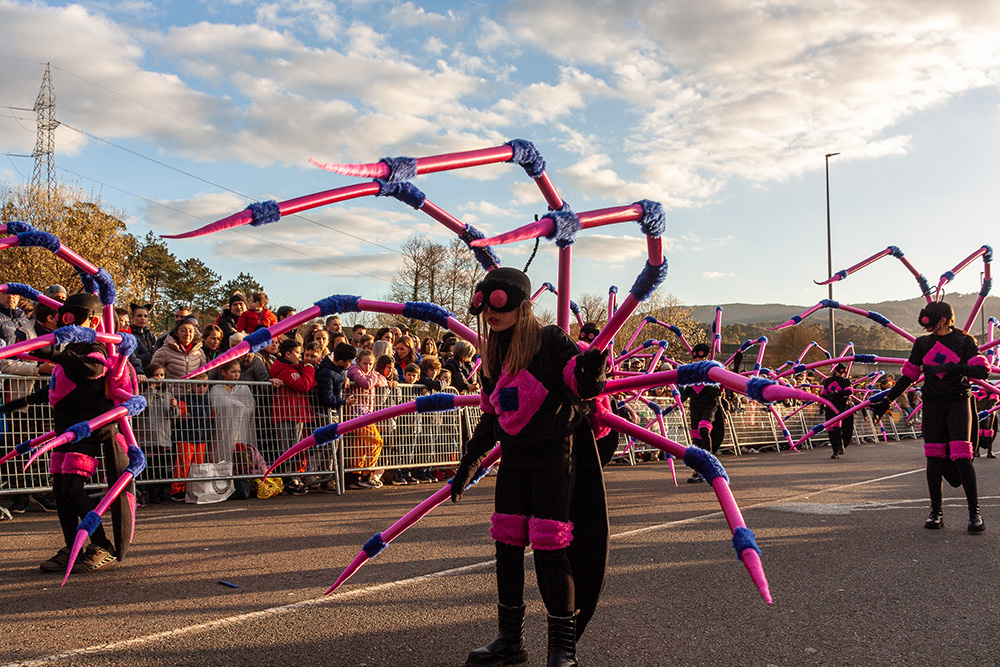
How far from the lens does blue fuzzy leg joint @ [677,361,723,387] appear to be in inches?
113

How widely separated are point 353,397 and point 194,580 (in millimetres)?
4949

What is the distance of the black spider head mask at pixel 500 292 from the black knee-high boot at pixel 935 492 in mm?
5428

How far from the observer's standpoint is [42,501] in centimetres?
796

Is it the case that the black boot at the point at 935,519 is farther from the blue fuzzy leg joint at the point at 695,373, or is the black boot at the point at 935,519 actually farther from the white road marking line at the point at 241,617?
the blue fuzzy leg joint at the point at 695,373

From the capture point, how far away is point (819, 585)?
16.2 feet

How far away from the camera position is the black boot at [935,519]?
6.92 metres

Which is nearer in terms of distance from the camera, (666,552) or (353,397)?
(666,552)

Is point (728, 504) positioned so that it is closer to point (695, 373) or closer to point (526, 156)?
point (695, 373)

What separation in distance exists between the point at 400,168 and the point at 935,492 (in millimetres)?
6723

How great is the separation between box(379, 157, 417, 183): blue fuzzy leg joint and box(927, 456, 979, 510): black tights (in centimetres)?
648

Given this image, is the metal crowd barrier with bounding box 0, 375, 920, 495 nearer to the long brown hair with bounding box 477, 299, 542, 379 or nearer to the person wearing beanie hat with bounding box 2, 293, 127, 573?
the person wearing beanie hat with bounding box 2, 293, 127, 573

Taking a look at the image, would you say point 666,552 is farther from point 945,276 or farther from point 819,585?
point 945,276

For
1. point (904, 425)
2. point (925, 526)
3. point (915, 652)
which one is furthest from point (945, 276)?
point (904, 425)

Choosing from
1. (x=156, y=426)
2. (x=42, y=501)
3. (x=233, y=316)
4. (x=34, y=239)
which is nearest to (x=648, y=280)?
(x=34, y=239)
